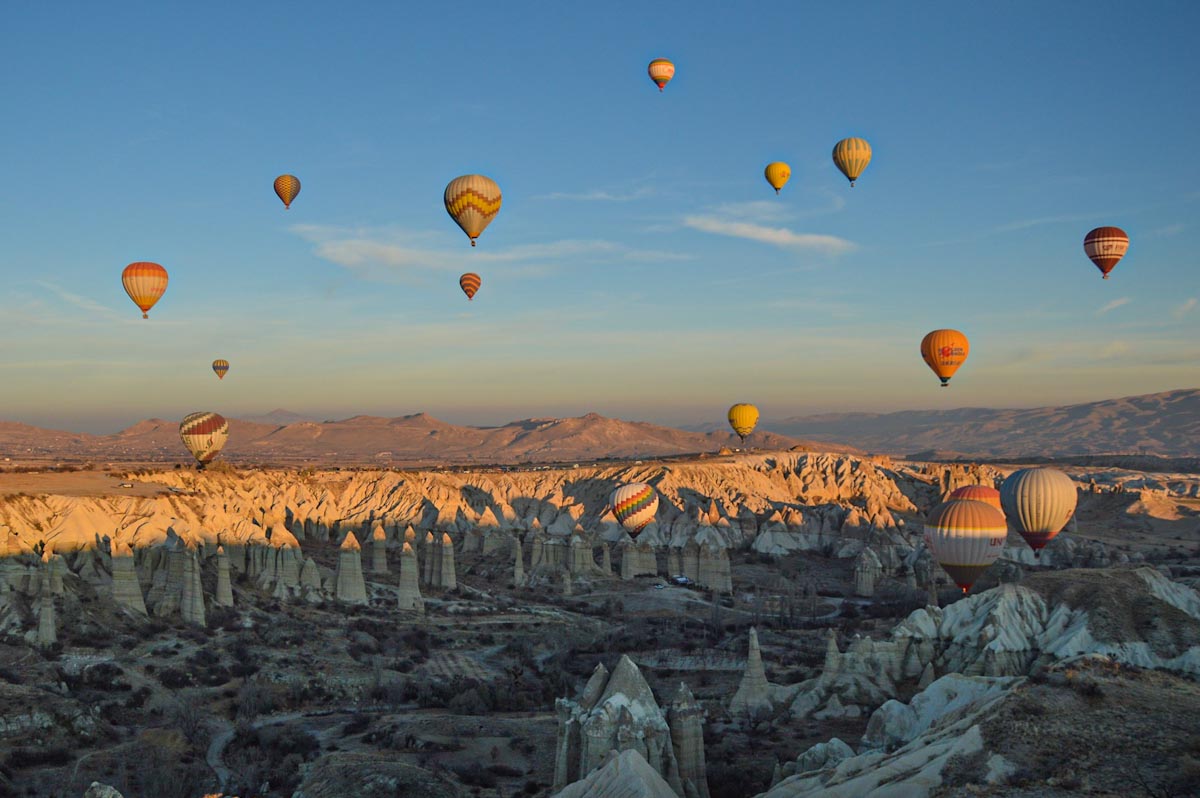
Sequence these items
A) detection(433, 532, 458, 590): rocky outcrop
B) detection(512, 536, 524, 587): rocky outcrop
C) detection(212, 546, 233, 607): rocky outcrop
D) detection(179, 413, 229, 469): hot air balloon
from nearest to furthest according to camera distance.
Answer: detection(212, 546, 233, 607): rocky outcrop
detection(433, 532, 458, 590): rocky outcrop
detection(512, 536, 524, 587): rocky outcrop
detection(179, 413, 229, 469): hot air balloon

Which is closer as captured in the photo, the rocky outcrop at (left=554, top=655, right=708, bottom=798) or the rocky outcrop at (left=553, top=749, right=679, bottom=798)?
the rocky outcrop at (left=553, top=749, right=679, bottom=798)

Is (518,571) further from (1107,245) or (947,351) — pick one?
(1107,245)

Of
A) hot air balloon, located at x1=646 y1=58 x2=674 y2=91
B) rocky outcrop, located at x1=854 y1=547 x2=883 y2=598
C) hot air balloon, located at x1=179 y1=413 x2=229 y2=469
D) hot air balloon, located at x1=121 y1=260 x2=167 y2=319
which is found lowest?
rocky outcrop, located at x1=854 y1=547 x2=883 y2=598

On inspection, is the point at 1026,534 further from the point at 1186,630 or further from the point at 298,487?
the point at 298,487

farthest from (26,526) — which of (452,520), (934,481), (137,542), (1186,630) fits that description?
(934,481)

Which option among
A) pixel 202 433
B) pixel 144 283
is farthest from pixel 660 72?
pixel 202 433

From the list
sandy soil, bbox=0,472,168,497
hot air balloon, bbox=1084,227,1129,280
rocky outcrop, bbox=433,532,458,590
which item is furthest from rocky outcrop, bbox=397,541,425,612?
hot air balloon, bbox=1084,227,1129,280

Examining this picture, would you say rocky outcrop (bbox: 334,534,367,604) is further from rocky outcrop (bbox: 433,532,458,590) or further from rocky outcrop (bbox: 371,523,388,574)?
rocky outcrop (bbox: 433,532,458,590)
